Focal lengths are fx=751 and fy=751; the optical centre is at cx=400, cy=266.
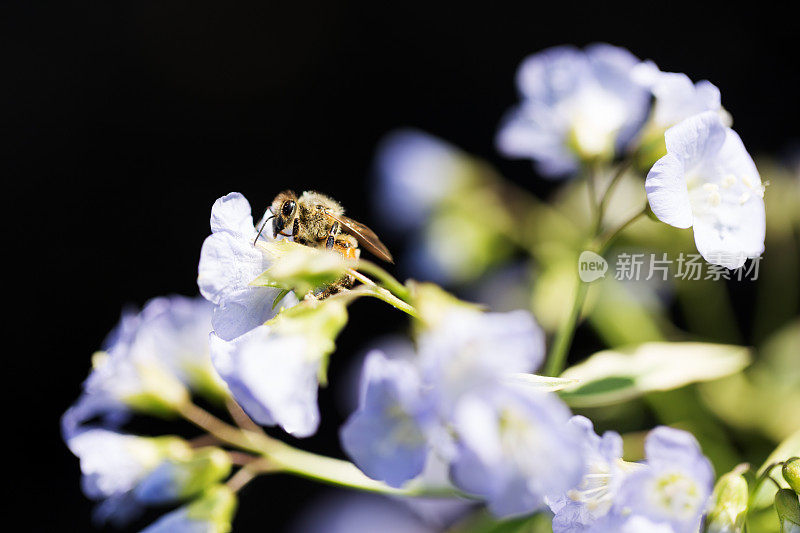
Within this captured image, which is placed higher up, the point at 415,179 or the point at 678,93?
the point at 678,93

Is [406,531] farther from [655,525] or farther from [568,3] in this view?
[568,3]

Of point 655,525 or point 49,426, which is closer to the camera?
point 655,525

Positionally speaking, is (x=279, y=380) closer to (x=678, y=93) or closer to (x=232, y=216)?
(x=232, y=216)

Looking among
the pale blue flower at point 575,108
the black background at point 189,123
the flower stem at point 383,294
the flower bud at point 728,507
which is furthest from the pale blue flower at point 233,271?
the black background at point 189,123

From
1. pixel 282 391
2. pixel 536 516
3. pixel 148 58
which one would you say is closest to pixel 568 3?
pixel 148 58

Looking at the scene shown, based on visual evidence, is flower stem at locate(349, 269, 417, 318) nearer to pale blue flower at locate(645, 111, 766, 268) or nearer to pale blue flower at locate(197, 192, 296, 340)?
Result: pale blue flower at locate(197, 192, 296, 340)

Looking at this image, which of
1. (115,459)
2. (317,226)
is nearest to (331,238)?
(317,226)
